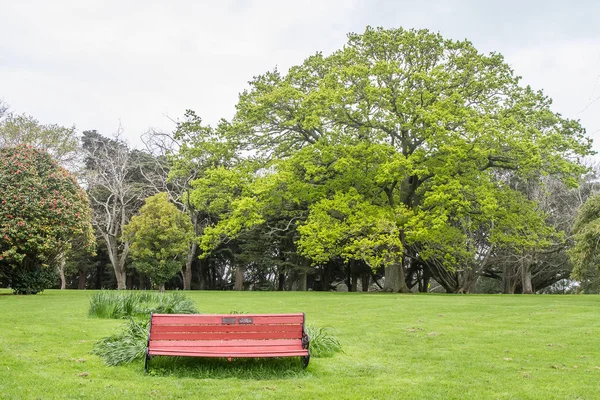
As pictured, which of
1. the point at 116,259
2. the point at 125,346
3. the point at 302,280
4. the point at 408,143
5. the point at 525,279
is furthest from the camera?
the point at 116,259

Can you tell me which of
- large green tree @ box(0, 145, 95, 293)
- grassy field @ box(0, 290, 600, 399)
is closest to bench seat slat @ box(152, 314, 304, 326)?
grassy field @ box(0, 290, 600, 399)

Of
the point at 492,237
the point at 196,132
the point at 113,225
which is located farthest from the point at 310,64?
the point at 113,225

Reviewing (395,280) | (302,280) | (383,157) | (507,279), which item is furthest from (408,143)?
(507,279)

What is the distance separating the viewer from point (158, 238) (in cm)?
3144

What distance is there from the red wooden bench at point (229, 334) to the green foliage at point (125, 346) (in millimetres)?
455

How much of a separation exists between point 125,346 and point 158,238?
2401cm

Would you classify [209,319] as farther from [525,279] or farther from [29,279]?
[525,279]

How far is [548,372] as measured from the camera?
7.55m

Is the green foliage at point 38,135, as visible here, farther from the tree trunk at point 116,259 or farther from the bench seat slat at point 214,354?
the bench seat slat at point 214,354

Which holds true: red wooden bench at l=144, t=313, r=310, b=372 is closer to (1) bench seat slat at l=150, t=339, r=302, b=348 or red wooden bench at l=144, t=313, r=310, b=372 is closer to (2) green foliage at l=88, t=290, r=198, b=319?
(1) bench seat slat at l=150, t=339, r=302, b=348

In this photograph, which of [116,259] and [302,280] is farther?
[116,259]

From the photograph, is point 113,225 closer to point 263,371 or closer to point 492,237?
point 492,237

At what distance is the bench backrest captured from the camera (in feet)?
23.9

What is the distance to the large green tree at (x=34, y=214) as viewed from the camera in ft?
75.8
